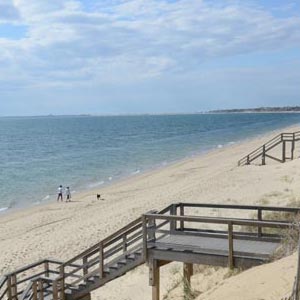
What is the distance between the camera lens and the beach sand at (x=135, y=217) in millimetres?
9555

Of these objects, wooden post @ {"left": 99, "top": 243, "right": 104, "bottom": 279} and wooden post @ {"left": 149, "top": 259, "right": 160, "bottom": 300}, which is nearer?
wooden post @ {"left": 149, "top": 259, "right": 160, "bottom": 300}

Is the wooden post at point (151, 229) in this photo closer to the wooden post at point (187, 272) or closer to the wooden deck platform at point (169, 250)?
the wooden deck platform at point (169, 250)

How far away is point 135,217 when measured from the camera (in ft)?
74.2

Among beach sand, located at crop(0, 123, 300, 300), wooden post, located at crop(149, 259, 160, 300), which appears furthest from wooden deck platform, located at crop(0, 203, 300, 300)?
beach sand, located at crop(0, 123, 300, 300)

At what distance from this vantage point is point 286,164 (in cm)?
3027

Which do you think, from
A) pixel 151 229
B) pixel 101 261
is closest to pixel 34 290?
pixel 101 261

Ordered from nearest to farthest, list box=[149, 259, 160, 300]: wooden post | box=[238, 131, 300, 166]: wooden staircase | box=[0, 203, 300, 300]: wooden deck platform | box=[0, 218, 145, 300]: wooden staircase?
1. box=[0, 203, 300, 300]: wooden deck platform
2. box=[149, 259, 160, 300]: wooden post
3. box=[0, 218, 145, 300]: wooden staircase
4. box=[238, 131, 300, 166]: wooden staircase

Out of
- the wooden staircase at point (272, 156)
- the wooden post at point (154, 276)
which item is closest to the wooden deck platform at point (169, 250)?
the wooden post at point (154, 276)

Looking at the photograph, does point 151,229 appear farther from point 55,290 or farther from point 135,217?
point 135,217

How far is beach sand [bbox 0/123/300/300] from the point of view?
9555mm

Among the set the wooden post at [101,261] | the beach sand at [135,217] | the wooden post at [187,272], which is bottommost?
the beach sand at [135,217]

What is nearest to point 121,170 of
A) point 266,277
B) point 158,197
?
point 158,197

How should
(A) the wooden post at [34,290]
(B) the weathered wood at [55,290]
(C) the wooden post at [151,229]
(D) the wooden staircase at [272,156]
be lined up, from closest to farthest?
(C) the wooden post at [151,229]
(B) the weathered wood at [55,290]
(A) the wooden post at [34,290]
(D) the wooden staircase at [272,156]

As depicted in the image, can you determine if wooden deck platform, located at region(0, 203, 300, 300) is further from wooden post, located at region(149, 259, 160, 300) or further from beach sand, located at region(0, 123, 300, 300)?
beach sand, located at region(0, 123, 300, 300)
